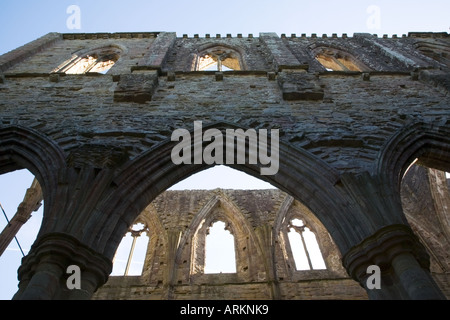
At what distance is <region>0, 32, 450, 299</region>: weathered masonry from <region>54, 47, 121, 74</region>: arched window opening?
48 millimetres

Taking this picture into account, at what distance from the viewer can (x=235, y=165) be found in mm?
5641

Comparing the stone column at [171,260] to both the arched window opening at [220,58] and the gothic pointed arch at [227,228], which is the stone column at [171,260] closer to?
the gothic pointed arch at [227,228]

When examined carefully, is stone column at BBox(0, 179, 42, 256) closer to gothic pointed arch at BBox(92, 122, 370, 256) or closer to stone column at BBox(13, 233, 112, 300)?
gothic pointed arch at BBox(92, 122, 370, 256)

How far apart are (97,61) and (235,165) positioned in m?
8.37

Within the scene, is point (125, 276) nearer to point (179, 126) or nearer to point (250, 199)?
point (250, 199)

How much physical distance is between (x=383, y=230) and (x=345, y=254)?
0.48 metres

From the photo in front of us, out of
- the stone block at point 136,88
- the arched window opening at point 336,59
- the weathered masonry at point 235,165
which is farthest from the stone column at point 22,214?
the arched window opening at point 336,59

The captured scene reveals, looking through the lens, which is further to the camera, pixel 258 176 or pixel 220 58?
pixel 220 58

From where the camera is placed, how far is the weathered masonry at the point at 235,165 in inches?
153

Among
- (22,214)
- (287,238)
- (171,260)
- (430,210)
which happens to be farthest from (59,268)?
(430,210)

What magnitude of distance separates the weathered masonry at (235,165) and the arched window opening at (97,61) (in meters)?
0.05

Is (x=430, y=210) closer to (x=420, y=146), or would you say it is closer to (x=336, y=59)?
(x=336, y=59)

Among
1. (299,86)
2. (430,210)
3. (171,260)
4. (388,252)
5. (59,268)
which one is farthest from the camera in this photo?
(430,210)

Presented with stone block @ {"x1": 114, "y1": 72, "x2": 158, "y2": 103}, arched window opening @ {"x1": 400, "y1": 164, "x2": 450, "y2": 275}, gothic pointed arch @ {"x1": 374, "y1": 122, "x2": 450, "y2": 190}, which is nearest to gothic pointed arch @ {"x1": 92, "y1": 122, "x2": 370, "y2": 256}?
gothic pointed arch @ {"x1": 374, "y1": 122, "x2": 450, "y2": 190}
